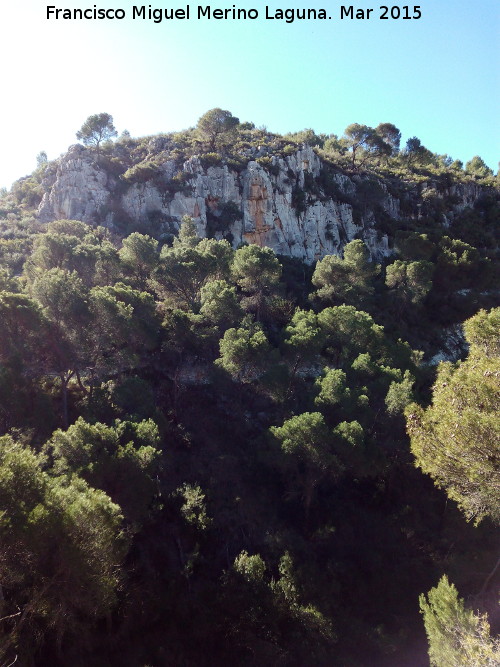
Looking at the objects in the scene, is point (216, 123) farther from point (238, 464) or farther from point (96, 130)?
point (238, 464)

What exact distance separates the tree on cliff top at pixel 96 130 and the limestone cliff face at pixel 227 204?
4494 millimetres

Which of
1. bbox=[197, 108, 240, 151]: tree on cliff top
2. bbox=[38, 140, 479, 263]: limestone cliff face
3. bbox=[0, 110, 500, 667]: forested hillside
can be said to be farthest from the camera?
bbox=[197, 108, 240, 151]: tree on cliff top

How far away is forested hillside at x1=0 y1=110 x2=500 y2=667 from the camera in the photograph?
8578mm

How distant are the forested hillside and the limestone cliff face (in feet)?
28.0

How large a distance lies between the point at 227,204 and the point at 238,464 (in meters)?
29.7

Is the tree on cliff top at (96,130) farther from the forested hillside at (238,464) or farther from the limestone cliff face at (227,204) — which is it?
the forested hillside at (238,464)

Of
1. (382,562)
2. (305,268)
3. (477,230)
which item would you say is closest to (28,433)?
(382,562)

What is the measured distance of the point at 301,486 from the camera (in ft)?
54.5

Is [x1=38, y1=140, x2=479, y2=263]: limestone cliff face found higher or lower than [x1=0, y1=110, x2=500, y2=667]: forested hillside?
higher

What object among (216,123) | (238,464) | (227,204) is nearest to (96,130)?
(216,123)

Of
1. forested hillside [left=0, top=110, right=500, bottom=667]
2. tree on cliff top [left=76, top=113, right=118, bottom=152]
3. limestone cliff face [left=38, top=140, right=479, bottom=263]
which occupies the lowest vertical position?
forested hillside [left=0, top=110, right=500, bottom=667]

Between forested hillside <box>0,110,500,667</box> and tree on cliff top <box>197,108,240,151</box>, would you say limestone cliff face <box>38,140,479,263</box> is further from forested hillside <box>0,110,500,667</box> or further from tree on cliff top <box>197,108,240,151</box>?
forested hillside <box>0,110,500,667</box>

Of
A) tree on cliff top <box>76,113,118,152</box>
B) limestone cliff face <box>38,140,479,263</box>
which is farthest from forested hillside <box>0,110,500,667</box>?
tree on cliff top <box>76,113,118,152</box>

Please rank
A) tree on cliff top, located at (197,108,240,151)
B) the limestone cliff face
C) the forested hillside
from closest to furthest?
the forested hillside
the limestone cliff face
tree on cliff top, located at (197,108,240,151)
